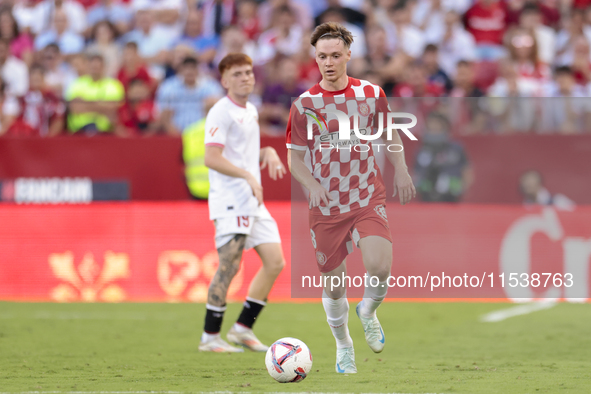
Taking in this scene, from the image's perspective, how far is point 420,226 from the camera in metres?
10.7

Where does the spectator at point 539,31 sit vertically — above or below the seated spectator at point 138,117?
above

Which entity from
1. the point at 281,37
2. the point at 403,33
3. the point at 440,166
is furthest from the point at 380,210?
the point at 403,33

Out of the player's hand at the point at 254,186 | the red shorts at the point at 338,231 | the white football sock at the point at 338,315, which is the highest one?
the player's hand at the point at 254,186

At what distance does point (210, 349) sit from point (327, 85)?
2.79m

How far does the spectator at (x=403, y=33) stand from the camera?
13.6 m

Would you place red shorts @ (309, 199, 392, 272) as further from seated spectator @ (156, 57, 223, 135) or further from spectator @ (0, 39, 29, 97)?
spectator @ (0, 39, 29, 97)

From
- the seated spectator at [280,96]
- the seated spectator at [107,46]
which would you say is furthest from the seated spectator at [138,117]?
the seated spectator at [107,46]

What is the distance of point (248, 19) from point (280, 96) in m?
3.03

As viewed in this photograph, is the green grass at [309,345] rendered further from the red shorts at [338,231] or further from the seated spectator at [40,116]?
the seated spectator at [40,116]

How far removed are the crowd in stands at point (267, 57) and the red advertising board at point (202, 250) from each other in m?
1.15

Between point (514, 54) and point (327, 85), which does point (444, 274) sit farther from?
point (327, 85)

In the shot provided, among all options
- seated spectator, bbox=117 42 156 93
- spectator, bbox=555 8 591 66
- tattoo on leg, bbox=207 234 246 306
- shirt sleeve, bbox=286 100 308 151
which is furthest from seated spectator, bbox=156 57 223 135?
spectator, bbox=555 8 591 66

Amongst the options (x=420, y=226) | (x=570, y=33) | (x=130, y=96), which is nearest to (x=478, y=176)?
(x=420, y=226)

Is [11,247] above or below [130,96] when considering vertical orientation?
below
